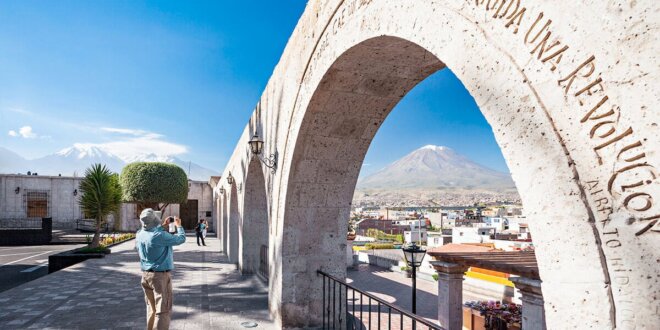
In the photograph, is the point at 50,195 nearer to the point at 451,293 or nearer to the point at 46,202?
the point at 46,202

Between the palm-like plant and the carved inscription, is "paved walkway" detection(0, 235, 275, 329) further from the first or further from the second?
the carved inscription

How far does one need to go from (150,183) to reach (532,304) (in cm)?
1838

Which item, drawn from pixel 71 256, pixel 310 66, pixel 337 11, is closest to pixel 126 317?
pixel 310 66

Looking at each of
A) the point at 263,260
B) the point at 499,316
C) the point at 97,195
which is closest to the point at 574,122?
the point at 499,316

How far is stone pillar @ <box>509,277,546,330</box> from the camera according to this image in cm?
484

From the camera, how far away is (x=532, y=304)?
16.2ft

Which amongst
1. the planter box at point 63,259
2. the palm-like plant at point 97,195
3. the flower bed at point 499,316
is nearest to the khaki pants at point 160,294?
the flower bed at point 499,316

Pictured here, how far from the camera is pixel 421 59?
3.29 meters

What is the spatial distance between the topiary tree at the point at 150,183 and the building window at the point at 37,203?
12.7 meters

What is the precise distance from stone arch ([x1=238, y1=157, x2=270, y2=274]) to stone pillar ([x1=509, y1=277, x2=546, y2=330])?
526cm

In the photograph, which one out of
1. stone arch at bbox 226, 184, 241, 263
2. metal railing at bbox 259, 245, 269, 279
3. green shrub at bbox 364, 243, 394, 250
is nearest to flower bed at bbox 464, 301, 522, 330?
metal railing at bbox 259, 245, 269, 279

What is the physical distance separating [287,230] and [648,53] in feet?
13.7

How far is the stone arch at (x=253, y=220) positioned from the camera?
344 inches

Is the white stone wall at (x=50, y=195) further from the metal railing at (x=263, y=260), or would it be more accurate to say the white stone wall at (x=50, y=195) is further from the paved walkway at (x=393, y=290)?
the metal railing at (x=263, y=260)
